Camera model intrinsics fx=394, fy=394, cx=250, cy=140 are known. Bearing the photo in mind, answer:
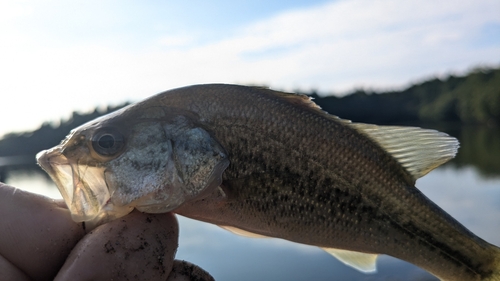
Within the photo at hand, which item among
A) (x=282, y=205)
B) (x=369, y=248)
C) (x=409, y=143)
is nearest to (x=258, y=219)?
(x=282, y=205)

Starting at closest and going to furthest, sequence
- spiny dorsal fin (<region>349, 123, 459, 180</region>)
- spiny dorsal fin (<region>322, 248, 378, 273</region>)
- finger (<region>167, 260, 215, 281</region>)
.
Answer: finger (<region>167, 260, 215, 281</region>) < spiny dorsal fin (<region>349, 123, 459, 180</region>) < spiny dorsal fin (<region>322, 248, 378, 273</region>)

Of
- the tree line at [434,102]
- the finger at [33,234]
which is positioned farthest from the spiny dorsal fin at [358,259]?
the tree line at [434,102]

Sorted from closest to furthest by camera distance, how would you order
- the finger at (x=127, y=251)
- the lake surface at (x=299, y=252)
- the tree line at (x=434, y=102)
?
the finger at (x=127, y=251) < the lake surface at (x=299, y=252) < the tree line at (x=434, y=102)

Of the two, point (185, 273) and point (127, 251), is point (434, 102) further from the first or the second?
point (127, 251)

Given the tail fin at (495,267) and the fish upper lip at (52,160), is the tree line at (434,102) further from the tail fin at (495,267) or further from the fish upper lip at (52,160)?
the fish upper lip at (52,160)

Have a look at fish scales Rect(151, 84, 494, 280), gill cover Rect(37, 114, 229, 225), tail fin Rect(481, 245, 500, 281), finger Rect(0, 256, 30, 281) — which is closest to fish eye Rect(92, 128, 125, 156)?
gill cover Rect(37, 114, 229, 225)

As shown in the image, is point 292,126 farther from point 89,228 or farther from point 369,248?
point 89,228

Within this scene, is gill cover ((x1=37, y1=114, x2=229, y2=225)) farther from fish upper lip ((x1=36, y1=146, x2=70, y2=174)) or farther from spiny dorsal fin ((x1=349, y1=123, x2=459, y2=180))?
spiny dorsal fin ((x1=349, y1=123, x2=459, y2=180))
